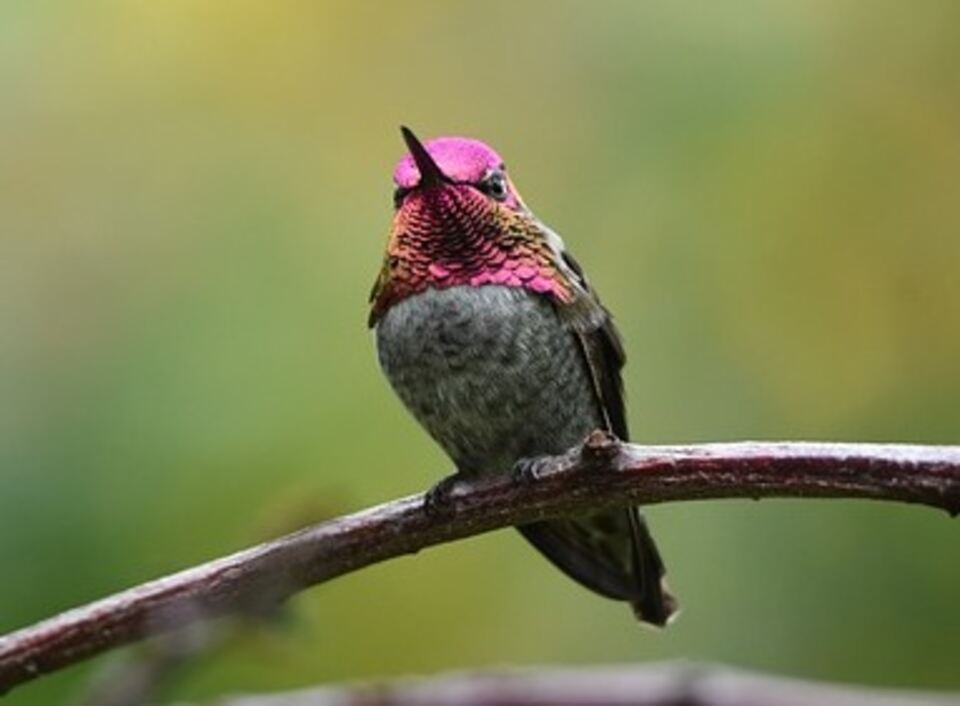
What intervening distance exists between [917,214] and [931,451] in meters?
3.04

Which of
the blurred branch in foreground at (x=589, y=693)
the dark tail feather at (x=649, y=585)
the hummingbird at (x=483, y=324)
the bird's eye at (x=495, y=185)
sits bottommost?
the dark tail feather at (x=649, y=585)

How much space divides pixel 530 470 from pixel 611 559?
932 mm

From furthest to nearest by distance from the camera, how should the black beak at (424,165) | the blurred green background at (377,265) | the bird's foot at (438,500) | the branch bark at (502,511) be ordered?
1. the blurred green background at (377,265)
2. the black beak at (424,165)
3. the bird's foot at (438,500)
4. the branch bark at (502,511)

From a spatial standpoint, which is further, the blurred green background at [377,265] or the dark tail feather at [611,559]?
the blurred green background at [377,265]

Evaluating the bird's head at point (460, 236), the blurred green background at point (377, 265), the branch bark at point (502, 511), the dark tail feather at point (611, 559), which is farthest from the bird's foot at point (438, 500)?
the blurred green background at point (377, 265)

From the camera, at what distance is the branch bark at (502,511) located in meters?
2.25

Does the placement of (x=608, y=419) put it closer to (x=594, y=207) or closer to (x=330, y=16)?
(x=594, y=207)

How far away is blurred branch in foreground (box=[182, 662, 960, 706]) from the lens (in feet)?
7.74

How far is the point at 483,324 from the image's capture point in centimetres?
334

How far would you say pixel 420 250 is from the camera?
3.37 metres

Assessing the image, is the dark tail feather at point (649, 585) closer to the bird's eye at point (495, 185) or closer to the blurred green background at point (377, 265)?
the blurred green background at point (377, 265)

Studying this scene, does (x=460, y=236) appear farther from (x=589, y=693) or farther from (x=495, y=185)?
(x=589, y=693)

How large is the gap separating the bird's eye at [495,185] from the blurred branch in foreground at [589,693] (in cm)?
118

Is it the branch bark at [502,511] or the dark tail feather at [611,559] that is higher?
the branch bark at [502,511]
